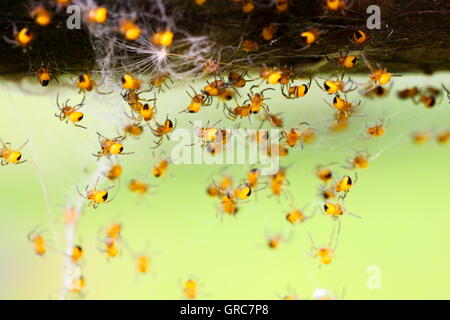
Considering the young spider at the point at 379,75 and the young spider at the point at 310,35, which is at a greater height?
the young spider at the point at 379,75

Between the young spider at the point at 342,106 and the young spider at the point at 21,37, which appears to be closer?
the young spider at the point at 21,37

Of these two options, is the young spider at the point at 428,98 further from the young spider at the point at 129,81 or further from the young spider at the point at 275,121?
the young spider at the point at 129,81

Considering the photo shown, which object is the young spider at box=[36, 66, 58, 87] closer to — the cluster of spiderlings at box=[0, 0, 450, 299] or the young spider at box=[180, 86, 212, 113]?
the cluster of spiderlings at box=[0, 0, 450, 299]

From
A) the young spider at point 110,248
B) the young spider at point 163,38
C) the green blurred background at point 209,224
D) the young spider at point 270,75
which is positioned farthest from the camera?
the green blurred background at point 209,224

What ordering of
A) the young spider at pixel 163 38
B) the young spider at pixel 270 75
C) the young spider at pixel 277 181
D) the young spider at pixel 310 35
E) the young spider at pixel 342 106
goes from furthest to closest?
the young spider at pixel 277 181 < the young spider at pixel 342 106 < the young spider at pixel 270 75 < the young spider at pixel 310 35 < the young spider at pixel 163 38

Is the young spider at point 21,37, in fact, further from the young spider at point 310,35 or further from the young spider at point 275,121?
the young spider at point 275,121

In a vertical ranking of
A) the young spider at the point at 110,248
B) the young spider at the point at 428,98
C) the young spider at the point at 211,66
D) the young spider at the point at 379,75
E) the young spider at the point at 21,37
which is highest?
the young spider at the point at 428,98

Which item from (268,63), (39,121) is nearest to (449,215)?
(268,63)

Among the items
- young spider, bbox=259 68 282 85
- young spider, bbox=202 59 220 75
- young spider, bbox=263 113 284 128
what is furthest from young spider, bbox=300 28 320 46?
young spider, bbox=263 113 284 128

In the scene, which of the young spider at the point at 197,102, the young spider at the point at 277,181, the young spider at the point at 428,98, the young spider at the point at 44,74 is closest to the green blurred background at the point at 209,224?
the young spider at the point at 428,98

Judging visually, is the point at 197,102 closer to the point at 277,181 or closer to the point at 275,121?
the point at 275,121
